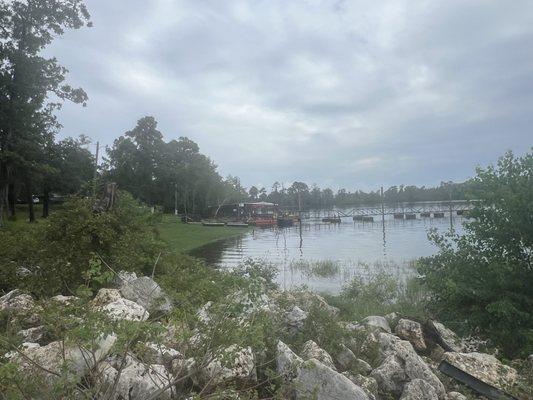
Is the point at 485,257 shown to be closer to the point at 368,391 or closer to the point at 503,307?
the point at 503,307

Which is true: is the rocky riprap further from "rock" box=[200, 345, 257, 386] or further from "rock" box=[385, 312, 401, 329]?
"rock" box=[385, 312, 401, 329]

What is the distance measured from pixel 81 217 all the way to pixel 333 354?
586 centimetres

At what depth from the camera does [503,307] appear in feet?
26.0

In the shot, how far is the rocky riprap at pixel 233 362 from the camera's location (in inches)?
166

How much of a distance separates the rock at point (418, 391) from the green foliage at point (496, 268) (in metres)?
3.25

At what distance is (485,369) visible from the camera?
6270mm

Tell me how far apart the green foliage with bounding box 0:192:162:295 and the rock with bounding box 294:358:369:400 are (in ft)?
15.0

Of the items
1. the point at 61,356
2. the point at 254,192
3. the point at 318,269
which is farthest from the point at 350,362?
the point at 254,192

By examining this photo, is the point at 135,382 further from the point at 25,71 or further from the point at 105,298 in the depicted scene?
the point at 25,71

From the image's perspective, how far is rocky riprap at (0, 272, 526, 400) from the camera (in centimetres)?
422

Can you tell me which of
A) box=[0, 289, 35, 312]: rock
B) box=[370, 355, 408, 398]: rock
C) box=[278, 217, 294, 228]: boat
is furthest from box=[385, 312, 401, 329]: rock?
box=[278, 217, 294, 228]: boat

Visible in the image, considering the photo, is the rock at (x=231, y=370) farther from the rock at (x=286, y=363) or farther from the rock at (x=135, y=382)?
the rock at (x=135, y=382)

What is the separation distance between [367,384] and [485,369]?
6.52ft

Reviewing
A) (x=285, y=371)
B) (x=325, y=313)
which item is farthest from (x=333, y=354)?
(x=285, y=371)
